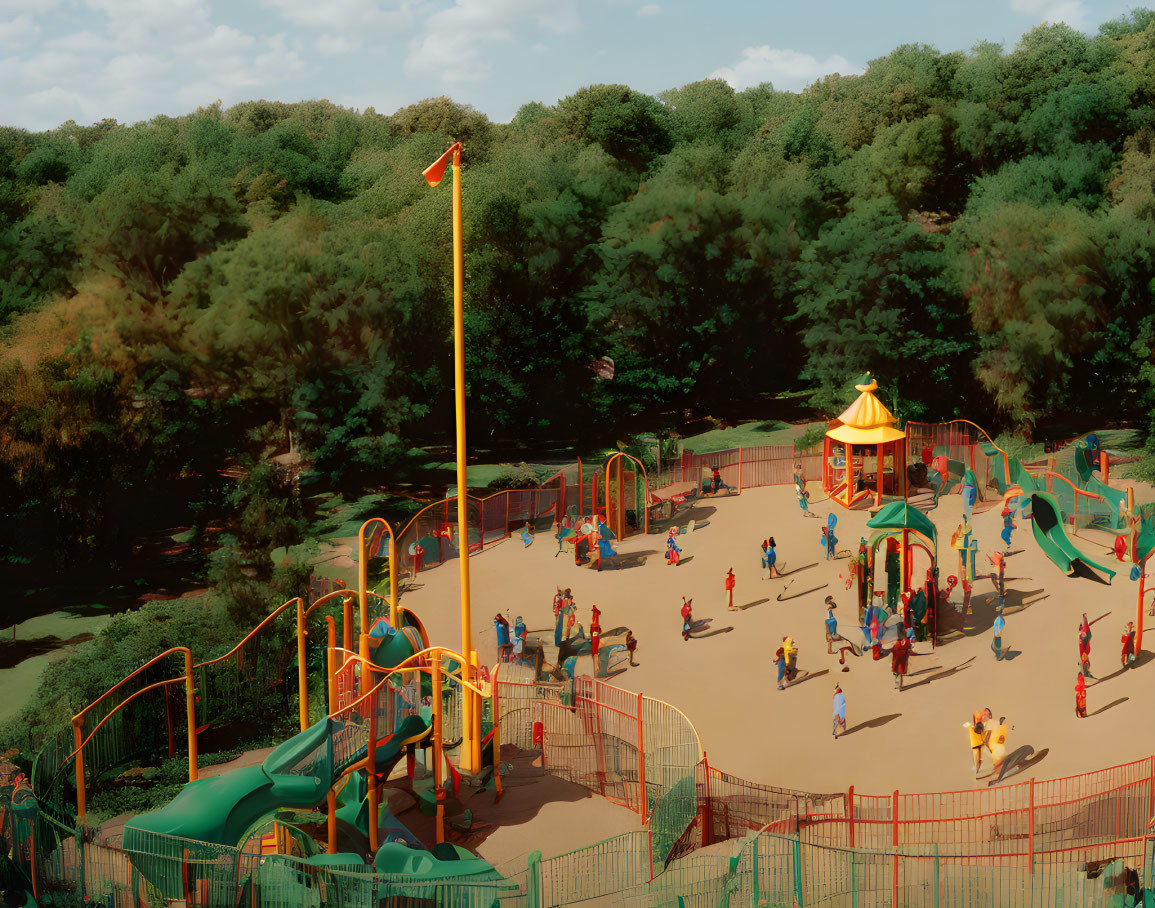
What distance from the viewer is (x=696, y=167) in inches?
2372

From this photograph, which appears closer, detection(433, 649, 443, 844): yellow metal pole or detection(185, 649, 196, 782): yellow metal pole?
detection(433, 649, 443, 844): yellow metal pole

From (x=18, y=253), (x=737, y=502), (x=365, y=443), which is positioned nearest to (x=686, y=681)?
(x=737, y=502)

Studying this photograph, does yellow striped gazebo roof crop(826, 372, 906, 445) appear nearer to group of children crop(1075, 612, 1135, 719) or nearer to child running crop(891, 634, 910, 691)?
group of children crop(1075, 612, 1135, 719)

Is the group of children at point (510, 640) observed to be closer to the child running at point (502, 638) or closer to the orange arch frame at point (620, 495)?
the child running at point (502, 638)

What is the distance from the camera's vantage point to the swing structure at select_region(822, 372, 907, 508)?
117ft

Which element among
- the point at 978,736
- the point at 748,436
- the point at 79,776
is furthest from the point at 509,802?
the point at 748,436

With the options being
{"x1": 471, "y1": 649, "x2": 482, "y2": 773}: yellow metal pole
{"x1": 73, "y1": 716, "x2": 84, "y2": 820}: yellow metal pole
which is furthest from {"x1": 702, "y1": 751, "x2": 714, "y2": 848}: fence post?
{"x1": 73, "y1": 716, "x2": 84, "y2": 820}: yellow metal pole

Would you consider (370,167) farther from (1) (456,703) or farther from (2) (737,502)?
(1) (456,703)

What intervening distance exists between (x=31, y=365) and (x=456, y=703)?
23.6 metres

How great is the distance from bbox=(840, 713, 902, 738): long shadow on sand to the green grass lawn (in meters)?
26.5

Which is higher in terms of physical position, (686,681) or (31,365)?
(31,365)

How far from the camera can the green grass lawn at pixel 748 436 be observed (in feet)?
170

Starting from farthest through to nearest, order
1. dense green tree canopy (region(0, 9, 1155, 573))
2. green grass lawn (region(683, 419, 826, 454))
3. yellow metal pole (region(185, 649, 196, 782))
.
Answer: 1. green grass lawn (region(683, 419, 826, 454))
2. dense green tree canopy (region(0, 9, 1155, 573))
3. yellow metal pole (region(185, 649, 196, 782))

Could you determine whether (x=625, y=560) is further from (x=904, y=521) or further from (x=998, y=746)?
(x=998, y=746)
